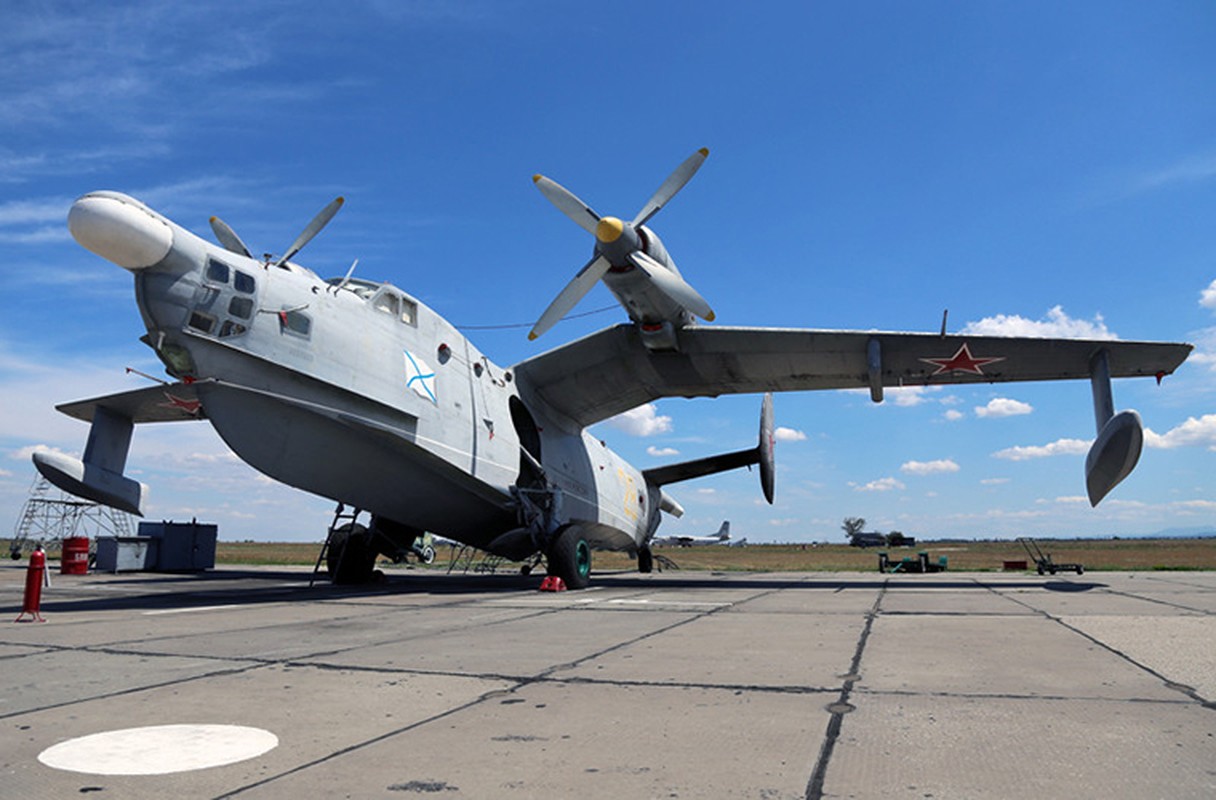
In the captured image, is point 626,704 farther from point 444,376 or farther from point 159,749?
point 444,376

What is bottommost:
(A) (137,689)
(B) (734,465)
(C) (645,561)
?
(A) (137,689)

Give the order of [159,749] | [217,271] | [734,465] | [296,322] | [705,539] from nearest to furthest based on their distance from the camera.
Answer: [159,749]
[217,271]
[296,322]
[734,465]
[705,539]

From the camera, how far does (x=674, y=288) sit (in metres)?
14.5

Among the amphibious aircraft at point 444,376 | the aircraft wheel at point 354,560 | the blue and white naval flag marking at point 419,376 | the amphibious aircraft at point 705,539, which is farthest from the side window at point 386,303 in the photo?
the amphibious aircraft at point 705,539

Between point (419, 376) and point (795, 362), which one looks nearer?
point (419, 376)

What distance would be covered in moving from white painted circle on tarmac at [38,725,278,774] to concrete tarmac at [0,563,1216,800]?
28 millimetres

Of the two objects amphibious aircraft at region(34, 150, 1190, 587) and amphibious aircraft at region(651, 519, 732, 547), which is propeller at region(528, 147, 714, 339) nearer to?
amphibious aircraft at region(34, 150, 1190, 587)

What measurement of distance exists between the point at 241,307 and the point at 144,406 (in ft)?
29.9

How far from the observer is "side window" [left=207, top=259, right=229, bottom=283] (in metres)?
10.7

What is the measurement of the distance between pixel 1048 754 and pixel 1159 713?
1.30 m

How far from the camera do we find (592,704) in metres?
4.66

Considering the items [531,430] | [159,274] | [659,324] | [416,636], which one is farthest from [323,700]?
[531,430]

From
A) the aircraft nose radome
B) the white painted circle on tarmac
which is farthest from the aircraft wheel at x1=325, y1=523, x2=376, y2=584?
the white painted circle on tarmac

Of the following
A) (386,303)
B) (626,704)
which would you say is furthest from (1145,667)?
(386,303)
